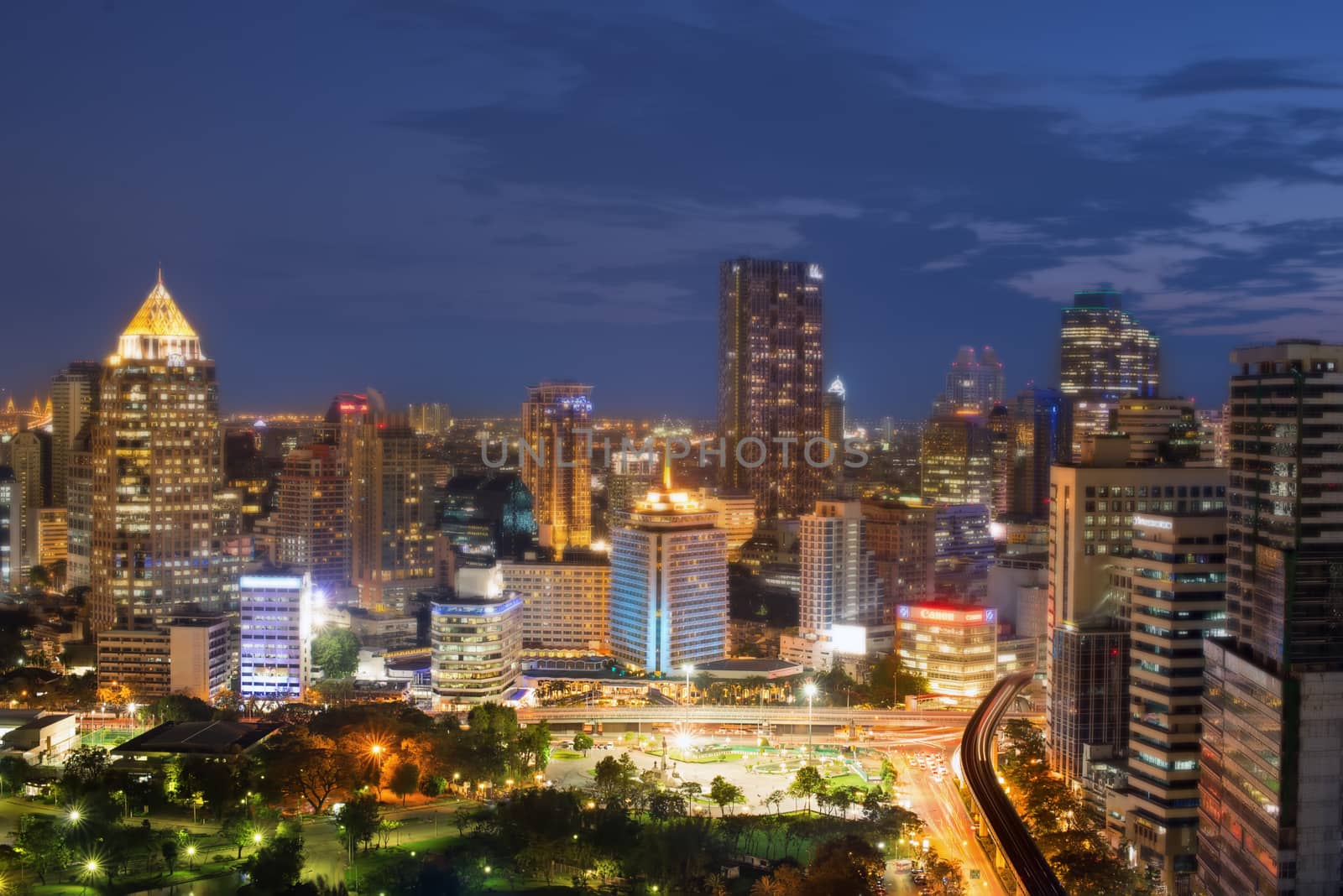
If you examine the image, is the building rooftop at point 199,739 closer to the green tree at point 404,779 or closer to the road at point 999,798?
the green tree at point 404,779

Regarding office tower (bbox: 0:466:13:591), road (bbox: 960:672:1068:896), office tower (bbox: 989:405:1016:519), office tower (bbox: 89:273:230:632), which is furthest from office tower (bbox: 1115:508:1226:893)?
office tower (bbox: 989:405:1016:519)

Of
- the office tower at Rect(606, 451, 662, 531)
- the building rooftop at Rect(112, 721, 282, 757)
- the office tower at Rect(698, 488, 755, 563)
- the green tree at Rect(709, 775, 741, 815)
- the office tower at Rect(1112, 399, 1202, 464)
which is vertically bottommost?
the green tree at Rect(709, 775, 741, 815)

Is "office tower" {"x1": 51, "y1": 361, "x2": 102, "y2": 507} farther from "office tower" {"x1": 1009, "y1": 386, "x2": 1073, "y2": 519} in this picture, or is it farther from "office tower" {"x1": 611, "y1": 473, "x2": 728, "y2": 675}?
"office tower" {"x1": 1009, "y1": 386, "x2": 1073, "y2": 519}

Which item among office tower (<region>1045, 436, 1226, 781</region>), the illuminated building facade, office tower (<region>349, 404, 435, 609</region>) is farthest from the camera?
office tower (<region>349, 404, 435, 609</region>)

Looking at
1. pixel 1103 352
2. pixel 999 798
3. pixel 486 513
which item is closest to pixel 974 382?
pixel 1103 352

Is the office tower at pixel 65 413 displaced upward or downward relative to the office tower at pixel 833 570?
upward

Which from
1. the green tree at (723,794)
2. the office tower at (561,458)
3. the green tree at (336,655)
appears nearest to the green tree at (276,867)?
the green tree at (723,794)
